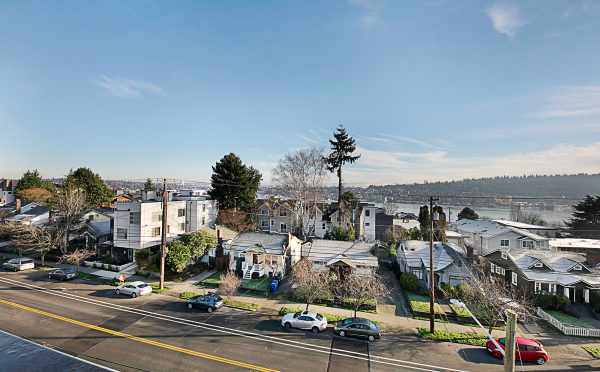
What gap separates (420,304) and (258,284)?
17.4 meters

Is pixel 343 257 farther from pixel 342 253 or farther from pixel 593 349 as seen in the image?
pixel 593 349

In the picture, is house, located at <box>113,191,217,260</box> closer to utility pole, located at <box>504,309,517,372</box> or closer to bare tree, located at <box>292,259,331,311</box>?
bare tree, located at <box>292,259,331,311</box>

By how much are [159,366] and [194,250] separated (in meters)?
21.2

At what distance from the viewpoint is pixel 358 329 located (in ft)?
72.8

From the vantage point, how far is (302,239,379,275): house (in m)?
35.0

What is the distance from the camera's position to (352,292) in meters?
25.7

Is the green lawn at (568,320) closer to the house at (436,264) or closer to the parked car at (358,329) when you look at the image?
the house at (436,264)

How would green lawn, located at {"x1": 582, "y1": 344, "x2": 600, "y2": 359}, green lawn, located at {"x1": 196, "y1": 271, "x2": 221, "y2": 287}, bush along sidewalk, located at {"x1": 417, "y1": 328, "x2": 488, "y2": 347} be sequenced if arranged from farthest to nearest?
green lawn, located at {"x1": 196, "y1": 271, "x2": 221, "y2": 287}
bush along sidewalk, located at {"x1": 417, "y1": 328, "x2": 488, "y2": 347}
green lawn, located at {"x1": 582, "y1": 344, "x2": 600, "y2": 359}

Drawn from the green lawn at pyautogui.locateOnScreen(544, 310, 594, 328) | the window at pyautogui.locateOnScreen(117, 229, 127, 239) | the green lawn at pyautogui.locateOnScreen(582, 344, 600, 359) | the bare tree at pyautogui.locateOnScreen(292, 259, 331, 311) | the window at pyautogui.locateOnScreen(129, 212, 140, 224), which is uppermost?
the window at pyautogui.locateOnScreen(129, 212, 140, 224)

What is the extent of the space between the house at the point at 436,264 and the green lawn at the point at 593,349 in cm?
1164

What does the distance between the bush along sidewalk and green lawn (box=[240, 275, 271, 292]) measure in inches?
659

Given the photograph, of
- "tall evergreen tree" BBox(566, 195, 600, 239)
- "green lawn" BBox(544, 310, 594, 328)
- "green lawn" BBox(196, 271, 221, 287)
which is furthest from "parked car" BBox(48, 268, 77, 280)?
"tall evergreen tree" BBox(566, 195, 600, 239)

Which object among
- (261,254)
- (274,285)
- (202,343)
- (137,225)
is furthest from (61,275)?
(202,343)

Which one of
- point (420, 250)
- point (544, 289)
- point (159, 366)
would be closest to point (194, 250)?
point (159, 366)
